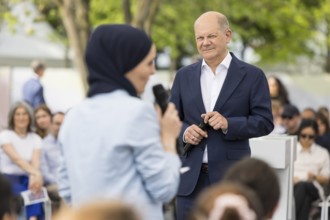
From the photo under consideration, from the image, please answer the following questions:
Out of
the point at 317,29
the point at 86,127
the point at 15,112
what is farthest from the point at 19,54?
the point at 86,127

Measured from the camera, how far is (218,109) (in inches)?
296

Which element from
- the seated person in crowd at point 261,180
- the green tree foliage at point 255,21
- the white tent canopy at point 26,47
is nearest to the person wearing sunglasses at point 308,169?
the seated person in crowd at point 261,180

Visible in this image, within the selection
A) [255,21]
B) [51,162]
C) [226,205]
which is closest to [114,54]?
[226,205]

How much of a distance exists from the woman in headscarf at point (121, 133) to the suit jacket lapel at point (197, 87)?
231cm

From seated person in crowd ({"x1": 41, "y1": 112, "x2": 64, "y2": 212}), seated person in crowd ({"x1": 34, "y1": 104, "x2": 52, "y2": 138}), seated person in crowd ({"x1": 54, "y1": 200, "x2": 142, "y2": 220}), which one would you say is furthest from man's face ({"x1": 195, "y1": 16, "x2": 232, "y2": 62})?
seated person in crowd ({"x1": 34, "y1": 104, "x2": 52, "y2": 138})

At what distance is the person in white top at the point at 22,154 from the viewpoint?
12.5 m

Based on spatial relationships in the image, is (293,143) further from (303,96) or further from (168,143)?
(303,96)

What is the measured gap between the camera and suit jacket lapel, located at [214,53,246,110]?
24.6 ft

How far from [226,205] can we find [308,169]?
9.55 m

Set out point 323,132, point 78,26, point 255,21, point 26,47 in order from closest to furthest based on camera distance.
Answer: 1. point 323,132
2. point 78,26
3. point 26,47
4. point 255,21

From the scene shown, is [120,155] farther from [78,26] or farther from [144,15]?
[78,26]

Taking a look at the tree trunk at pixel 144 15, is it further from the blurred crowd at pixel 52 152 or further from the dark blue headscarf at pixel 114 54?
the dark blue headscarf at pixel 114 54

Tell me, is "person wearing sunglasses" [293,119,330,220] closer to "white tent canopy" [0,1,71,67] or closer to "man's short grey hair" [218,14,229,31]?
"man's short grey hair" [218,14,229,31]

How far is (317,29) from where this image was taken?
35.0 metres
